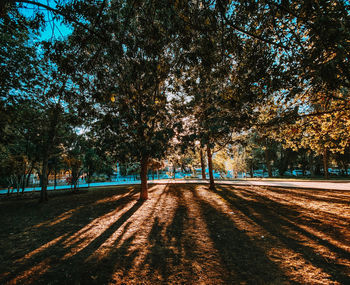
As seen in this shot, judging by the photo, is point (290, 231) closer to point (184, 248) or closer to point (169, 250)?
point (184, 248)

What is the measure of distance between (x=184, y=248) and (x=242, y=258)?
1.55 m

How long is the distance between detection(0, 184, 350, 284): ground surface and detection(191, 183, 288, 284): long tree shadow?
0.02m

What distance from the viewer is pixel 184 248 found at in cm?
463

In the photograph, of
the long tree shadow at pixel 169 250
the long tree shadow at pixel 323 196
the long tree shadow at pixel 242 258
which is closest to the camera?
the long tree shadow at pixel 242 258

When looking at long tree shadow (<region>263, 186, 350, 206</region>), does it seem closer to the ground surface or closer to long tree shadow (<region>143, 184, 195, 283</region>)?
the ground surface

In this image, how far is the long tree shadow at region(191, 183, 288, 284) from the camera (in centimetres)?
326

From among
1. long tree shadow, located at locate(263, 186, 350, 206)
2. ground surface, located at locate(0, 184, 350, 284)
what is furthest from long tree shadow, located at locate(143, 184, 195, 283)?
long tree shadow, located at locate(263, 186, 350, 206)

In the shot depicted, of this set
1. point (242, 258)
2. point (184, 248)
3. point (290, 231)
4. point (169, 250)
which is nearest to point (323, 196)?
point (290, 231)

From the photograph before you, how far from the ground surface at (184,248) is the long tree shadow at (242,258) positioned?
0.8 inches

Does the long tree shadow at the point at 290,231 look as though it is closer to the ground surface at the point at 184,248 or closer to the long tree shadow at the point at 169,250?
the ground surface at the point at 184,248

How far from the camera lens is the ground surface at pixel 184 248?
341 centimetres

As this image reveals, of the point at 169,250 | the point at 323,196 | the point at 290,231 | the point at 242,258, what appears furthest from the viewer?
the point at 323,196

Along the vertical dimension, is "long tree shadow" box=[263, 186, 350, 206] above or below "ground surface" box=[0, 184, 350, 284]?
below

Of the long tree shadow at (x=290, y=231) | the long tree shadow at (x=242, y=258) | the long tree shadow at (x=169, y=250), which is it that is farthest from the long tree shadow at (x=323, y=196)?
the long tree shadow at (x=169, y=250)
